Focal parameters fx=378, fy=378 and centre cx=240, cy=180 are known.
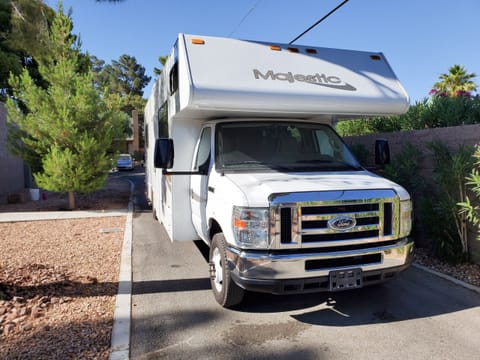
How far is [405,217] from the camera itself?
399 cm

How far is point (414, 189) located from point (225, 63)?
377cm

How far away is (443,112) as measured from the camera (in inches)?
288

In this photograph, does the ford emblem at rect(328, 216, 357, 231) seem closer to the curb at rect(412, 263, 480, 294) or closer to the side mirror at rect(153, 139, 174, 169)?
the side mirror at rect(153, 139, 174, 169)

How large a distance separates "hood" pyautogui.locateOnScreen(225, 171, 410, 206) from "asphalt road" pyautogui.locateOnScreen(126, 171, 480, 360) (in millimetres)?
1320

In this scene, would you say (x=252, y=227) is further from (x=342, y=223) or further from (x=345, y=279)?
(x=345, y=279)

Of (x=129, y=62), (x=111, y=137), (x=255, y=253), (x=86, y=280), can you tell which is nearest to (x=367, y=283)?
(x=255, y=253)

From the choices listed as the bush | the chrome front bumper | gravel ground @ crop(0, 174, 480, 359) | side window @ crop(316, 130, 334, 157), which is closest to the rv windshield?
side window @ crop(316, 130, 334, 157)

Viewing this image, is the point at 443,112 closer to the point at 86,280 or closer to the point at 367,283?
the point at 367,283

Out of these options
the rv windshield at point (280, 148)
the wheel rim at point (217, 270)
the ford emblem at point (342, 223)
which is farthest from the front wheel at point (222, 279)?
the ford emblem at point (342, 223)

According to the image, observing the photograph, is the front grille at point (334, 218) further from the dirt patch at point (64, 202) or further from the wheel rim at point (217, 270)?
the dirt patch at point (64, 202)

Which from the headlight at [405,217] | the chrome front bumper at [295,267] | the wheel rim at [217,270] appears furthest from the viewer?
the wheel rim at [217,270]

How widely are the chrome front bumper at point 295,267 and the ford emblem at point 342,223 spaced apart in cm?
24

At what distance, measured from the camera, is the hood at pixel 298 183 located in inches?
144

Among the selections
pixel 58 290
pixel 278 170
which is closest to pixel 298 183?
pixel 278 170
